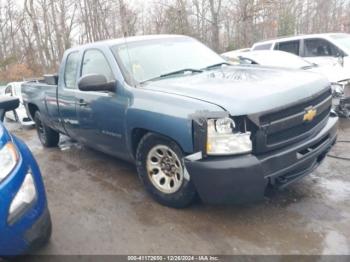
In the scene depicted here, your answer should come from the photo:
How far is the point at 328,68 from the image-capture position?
704 centimetres

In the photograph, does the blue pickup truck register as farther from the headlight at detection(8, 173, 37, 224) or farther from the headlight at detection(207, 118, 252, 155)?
the headlight at detection(8, 173, 37, 224)

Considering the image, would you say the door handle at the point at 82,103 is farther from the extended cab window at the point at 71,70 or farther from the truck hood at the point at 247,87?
the truck hood at the point at 247,87

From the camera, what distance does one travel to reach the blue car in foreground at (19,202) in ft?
6.97

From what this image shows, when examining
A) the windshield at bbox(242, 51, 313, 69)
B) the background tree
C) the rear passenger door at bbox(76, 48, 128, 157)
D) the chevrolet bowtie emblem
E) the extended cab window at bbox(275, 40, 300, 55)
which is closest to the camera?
the chevrolet bowtie emblem

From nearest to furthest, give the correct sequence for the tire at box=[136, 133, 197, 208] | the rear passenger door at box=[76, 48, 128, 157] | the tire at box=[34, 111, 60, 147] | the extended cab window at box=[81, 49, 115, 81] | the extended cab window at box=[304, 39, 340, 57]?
the tire at box=[136, 133, 197, 208], the rear passenger door at box=[76, 48, 128, 157], the extended cab window at box=[81, 49, 115, 81], the tire at box=[34, 111, 60, 147], the extended cab window at box=[304, 39, 340, 57]

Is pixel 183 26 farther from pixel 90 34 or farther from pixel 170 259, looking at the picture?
pixel 170 259

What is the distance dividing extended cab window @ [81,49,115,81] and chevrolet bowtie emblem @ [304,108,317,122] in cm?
207

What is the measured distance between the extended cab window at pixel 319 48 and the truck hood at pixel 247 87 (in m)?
5.79

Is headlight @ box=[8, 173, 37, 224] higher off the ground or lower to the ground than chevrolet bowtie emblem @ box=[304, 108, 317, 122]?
lower

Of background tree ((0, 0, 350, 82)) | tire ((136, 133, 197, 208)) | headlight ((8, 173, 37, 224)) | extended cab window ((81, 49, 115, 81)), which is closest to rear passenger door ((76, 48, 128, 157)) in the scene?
→ extended cab window ((81, 49, 115, 81))

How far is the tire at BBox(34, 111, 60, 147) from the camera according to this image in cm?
619

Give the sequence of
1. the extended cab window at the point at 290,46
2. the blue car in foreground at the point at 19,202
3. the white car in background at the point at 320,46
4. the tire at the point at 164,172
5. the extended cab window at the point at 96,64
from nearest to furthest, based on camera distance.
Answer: the blue car in foreground at the point at 19,202 < the tire at the point at 164,172 < the extended cab window at the point at 96,64 < the white car in background at the point at 320,46 < the extended cab window at the point at 290,46

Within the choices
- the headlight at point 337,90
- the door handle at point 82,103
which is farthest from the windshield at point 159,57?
the headlight at point 337,90

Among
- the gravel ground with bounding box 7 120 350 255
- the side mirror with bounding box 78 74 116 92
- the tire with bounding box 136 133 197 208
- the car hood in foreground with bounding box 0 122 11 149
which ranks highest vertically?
the side mirror with bounding box 78 74 116 92
